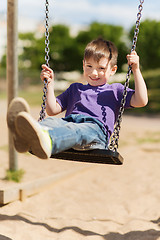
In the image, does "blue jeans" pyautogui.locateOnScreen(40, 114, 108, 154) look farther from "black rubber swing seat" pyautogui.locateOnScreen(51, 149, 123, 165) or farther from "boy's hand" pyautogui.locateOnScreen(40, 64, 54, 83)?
"boy's hand" pyautogui.locateOnScreen(40, 64, 54, 83)

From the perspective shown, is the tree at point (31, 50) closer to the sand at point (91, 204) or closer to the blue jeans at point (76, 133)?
the sand at point (91, 204)

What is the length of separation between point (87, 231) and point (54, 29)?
136ft

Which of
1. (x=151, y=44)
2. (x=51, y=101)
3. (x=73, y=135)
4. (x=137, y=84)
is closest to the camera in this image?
(x=73, y=135)

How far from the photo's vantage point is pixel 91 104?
290 centimetres

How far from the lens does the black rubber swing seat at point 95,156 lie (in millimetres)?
2652

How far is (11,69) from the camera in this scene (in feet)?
15.5

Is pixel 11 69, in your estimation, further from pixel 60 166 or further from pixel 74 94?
pixel 60 166

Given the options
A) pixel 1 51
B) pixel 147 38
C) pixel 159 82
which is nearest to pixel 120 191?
pixel 159 82

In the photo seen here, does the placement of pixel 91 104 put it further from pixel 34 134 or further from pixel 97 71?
pixel 34 134

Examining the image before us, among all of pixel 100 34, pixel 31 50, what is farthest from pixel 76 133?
pixel 100 34

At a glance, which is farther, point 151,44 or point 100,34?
point 100,34

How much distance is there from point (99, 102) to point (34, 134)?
0.91 m

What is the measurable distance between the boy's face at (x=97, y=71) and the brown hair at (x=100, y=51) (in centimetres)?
3

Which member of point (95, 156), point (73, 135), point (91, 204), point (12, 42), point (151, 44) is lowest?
point (91, 204)
